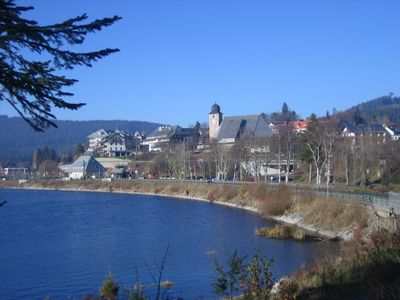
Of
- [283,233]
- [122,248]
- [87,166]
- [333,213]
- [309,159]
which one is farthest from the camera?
[87,166]

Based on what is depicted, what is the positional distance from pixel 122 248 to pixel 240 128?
71.6 metres

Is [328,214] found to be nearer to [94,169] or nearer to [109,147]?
[94,169]

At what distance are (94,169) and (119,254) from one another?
81848 millimetres

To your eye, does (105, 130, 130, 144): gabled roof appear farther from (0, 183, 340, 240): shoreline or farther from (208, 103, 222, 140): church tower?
(0, 183, 340, 240): shoreline

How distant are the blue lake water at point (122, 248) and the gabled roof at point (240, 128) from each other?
52197 millimetres

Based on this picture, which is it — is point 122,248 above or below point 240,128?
below

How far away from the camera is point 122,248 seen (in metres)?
24.1

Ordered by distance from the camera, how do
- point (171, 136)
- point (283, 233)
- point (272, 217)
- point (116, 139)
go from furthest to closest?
point (116, 139) < point (171, 136) < point (272, 217) < point (283, 233)

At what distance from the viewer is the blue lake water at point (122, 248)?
57.3 feet

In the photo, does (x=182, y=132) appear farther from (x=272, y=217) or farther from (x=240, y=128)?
(x=272, y=217)

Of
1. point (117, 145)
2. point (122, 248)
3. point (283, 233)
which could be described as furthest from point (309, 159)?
point (117, 145)

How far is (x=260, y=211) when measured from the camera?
38344 mm

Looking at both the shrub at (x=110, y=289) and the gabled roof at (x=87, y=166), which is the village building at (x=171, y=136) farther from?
the shrub at (x=110, y=289)

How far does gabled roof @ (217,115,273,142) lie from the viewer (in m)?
92.8
